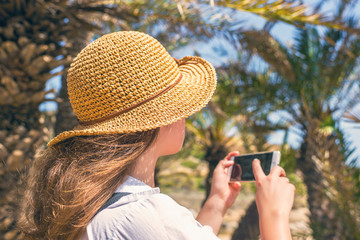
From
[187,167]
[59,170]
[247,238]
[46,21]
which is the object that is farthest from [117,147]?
[187,167]

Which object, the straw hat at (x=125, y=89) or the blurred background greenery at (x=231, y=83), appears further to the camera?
the blurred background greenery at (x=231, y=83)

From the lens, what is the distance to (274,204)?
1295mm

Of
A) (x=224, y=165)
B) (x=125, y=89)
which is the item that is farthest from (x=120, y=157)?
(x=224, y=165)

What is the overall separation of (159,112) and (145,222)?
40 cm

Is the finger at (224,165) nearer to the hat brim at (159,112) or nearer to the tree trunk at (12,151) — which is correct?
the hat brim at (159,112)

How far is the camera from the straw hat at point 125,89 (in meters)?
1.27

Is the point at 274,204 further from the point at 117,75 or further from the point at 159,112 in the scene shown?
the point at 117,75

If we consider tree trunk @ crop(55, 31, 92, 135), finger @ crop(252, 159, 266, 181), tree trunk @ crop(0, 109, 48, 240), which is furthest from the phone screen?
tree trunk @ crop(55, 31, 92, 135)

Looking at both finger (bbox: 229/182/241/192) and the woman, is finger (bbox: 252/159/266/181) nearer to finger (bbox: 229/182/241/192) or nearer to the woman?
the woman

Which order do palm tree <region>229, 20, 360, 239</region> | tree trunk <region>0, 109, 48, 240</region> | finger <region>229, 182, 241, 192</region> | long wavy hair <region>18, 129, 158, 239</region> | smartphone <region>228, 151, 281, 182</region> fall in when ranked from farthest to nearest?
palm tree <region>229, 20, 360, 239</region> < tree trunk <region>0, 109, 48, 240</region> < finger <region>229, 182, 241, 192</region> < smartphone <region>228, 151, 281, 182</region> < long wavy hair <region>18, 129, 158, 239</region>

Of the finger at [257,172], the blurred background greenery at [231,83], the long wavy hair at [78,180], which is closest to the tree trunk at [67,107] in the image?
the blurred background greenery at [231,83]

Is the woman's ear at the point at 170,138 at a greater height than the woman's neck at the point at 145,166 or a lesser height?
greater

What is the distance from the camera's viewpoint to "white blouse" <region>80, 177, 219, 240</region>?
3.48 feet

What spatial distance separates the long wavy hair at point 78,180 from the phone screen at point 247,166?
54cm
